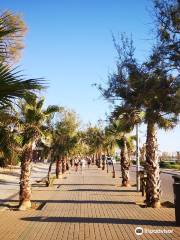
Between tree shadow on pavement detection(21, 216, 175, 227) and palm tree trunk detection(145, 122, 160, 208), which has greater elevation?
palm tree trunk detection(145, 122, 160, 208)

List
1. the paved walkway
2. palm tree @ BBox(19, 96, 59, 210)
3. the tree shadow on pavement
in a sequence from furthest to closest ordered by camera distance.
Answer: palm tree @ BBox(19, 96, 59, 210)
the tree shadow on pavement
the paved walkway

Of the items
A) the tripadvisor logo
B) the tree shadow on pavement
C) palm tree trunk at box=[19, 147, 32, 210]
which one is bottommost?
the tripadvisor logo

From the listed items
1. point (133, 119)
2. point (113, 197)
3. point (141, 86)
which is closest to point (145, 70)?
point (141, 86)

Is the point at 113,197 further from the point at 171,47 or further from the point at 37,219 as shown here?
the point at 171,47

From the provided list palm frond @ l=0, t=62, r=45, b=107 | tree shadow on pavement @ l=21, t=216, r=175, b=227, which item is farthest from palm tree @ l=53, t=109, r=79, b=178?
palm frond @ l=0, t=62, r=45, b=107

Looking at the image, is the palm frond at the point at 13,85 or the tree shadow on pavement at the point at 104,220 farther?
the tree shadow on pavement at the point at 104,220

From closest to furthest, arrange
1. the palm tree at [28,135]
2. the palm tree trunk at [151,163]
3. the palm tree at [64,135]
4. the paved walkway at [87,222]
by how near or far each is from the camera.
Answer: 1. the paved walkway at [87,222]
2. the palm tree trunk at [151,163]
3. the palm tree at [28,135]
4. the palm tree at [64,135]

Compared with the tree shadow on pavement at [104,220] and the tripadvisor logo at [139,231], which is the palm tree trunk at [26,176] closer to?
the tree shadow on pavement at [104,220]

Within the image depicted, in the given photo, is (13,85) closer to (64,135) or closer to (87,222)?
(87,222)

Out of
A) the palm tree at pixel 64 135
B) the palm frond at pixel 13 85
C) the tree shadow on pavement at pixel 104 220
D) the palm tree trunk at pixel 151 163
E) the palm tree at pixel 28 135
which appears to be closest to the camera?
Result: the palm frond at pixel 13 85

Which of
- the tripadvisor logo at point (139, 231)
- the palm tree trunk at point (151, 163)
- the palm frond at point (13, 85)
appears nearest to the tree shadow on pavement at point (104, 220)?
the tripadvisor logo at point (139, 231)

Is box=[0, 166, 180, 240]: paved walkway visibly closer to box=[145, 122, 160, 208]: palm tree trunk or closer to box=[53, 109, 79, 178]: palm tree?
box=[145, 122, 160, 208]: palm tree trunk

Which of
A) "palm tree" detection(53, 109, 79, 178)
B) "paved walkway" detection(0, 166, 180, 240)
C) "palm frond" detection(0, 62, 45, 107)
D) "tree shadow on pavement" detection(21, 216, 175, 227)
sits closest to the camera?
"palm frond" detection(0, 62, 45, 107)

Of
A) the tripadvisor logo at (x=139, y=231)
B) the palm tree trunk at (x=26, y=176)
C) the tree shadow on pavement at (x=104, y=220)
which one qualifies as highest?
the palm tree trunk at (x=26, y=176)
